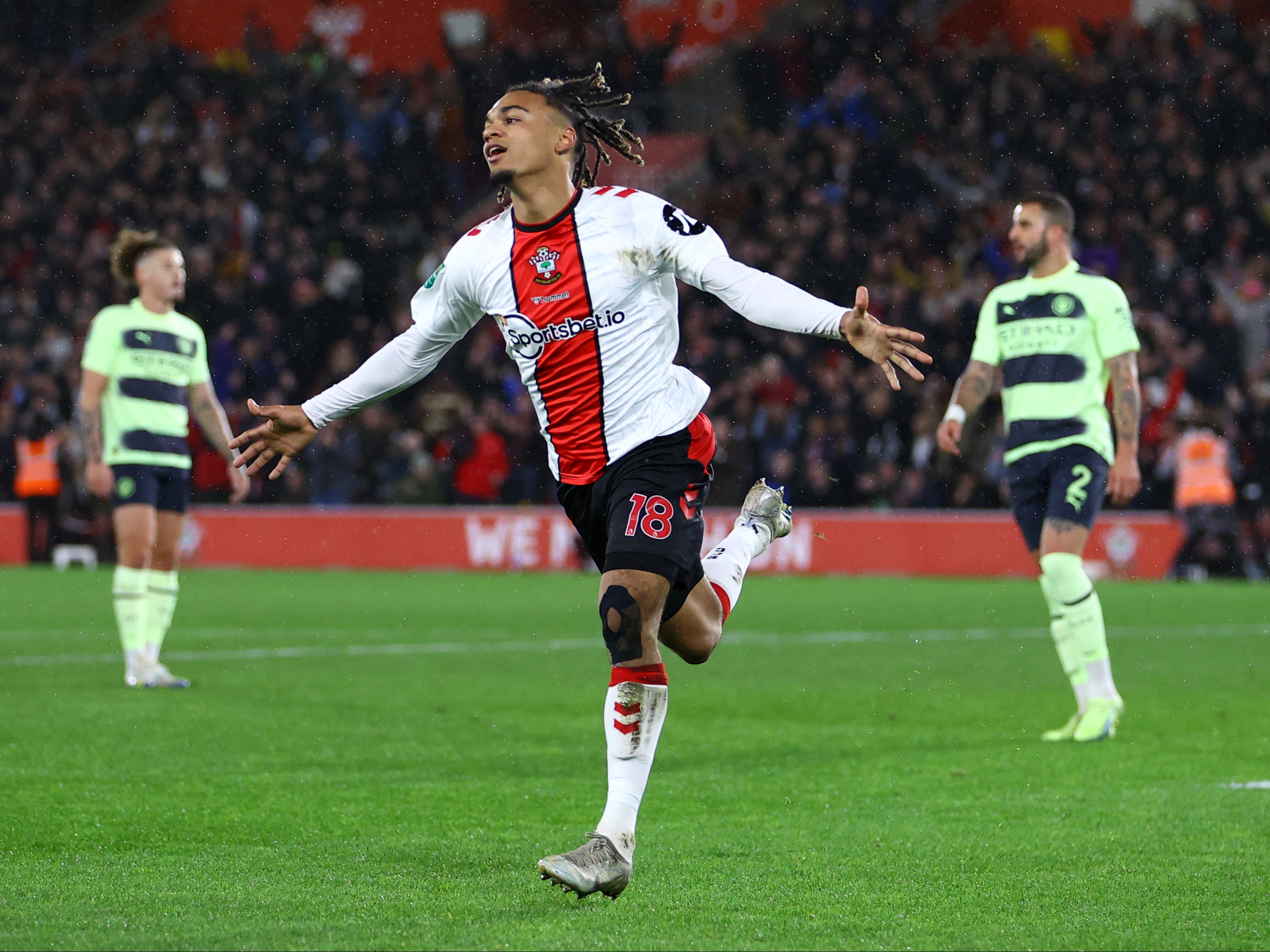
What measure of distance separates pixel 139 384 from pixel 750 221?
15.1 metres

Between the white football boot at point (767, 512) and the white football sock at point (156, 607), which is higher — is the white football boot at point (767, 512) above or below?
above

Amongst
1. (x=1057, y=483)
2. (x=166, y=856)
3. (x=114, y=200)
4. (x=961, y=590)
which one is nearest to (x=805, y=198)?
(x=961, y=590)

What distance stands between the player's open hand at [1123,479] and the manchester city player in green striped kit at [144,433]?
15.0 ft

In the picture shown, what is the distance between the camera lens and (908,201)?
22.3 metres

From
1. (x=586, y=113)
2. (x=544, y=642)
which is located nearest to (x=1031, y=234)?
(x=586, y=113)

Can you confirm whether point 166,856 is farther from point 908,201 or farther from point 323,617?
point 908,201

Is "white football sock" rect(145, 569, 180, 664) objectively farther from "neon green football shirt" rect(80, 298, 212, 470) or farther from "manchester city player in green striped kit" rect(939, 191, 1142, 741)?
"manchester city player in green striped kit" rect(939, 191, 1142, 741)

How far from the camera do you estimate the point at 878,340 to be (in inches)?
168

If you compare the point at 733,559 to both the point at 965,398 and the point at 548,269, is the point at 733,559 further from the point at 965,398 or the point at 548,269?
the point at 965,398

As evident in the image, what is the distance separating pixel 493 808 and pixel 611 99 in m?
2.35

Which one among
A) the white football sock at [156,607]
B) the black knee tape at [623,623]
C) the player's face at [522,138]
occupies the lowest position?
the white football sock at [156,607]

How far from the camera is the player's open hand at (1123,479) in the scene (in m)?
7.49

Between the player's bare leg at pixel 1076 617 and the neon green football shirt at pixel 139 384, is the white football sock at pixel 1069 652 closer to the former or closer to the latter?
the player's bare leg at pixel 1076 617

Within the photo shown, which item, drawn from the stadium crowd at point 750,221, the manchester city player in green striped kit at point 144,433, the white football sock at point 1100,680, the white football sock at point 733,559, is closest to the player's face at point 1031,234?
the white football sock at point 1100,680
